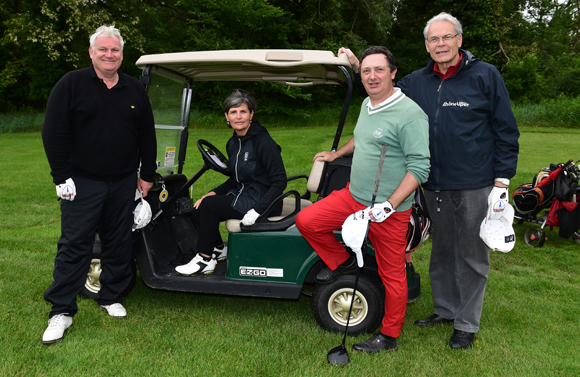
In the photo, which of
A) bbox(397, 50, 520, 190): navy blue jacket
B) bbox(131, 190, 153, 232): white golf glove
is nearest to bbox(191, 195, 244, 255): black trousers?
bbox(131, 190, 153, 232): white golf glove

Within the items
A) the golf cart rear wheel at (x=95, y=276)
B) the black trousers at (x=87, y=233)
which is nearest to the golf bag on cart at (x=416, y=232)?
the black trousers at (x=87, y=233)

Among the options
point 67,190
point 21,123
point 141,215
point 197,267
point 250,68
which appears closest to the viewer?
point 67,190

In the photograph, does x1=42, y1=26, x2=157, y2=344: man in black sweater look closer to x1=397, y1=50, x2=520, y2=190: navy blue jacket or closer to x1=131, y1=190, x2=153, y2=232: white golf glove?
x1=131, y1=190, x2=153, y2=232: white golf glove

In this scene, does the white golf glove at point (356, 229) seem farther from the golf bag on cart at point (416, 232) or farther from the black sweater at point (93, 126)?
the black sweater at point (93, 126)

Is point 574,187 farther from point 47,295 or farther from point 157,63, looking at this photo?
point 47,295

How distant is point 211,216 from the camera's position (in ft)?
10.3

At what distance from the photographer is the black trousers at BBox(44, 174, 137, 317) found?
2.82 m

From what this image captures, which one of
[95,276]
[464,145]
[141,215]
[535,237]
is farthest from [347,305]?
[535,237]

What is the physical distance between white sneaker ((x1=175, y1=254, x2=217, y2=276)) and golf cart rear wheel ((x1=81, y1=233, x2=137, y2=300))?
394 millimetres

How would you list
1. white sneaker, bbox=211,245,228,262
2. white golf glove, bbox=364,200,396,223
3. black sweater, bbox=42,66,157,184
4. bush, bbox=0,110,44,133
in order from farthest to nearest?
bush, bbox=0,110,44,133 → white sneaker, bbox=211,245,228,262 → black sweater, bbox=42,66,157,184 → white golf glove, bbox=364,200,396,223

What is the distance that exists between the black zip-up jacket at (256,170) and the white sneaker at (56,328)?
123 cm

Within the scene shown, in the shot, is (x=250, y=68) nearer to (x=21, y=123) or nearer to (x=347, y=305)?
(x=347, y=305)

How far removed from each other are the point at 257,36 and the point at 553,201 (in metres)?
17.9

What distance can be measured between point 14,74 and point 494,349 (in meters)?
24.0
